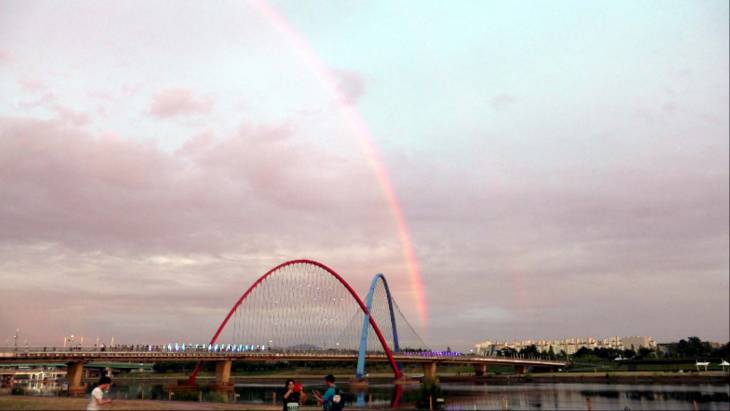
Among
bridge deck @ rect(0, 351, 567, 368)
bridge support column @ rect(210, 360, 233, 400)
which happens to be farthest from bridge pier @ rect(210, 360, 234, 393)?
bridge deck @ rect(0, 351, 567, 368)

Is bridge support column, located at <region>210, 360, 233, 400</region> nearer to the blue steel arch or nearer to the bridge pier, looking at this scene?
the bridge pier

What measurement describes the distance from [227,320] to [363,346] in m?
31.2

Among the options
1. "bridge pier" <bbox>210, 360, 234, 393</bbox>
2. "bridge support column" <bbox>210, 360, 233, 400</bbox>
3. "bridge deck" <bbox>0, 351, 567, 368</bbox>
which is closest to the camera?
"bridge deck" <bbox>0, 351, 567, 368</bbox>

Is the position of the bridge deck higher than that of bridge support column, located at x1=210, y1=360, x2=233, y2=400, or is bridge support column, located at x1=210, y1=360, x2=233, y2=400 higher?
the bridge deck

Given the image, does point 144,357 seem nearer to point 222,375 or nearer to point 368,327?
point 222,375

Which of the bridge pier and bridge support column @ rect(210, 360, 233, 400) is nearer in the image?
bridge support column @ rect(210, 360, 233, 400)

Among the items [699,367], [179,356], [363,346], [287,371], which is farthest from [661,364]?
[179,356]

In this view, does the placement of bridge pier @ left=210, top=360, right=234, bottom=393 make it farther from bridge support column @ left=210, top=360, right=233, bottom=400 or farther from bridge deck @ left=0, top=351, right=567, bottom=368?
bridge deck @ left=0, top=351, right=567, bottom=368

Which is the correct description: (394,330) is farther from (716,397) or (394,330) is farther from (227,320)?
(716,397)

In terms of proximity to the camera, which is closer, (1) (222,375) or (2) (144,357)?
(2) (144,357)

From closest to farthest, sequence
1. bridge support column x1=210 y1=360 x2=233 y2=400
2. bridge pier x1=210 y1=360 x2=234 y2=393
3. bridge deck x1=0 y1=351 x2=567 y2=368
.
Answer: bridge deck x1=0 y1=351 x2=567 y2=368 < bridge support column x1=210 y1=360 x2=233 y2=400 < bridge pier x1=210 y1=360 x2=234 y2=393

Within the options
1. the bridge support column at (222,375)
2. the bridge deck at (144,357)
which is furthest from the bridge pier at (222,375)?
the bridge deck at (144,357)

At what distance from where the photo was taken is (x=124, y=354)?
85.4m

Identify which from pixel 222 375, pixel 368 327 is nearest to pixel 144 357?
pixel 222 375
